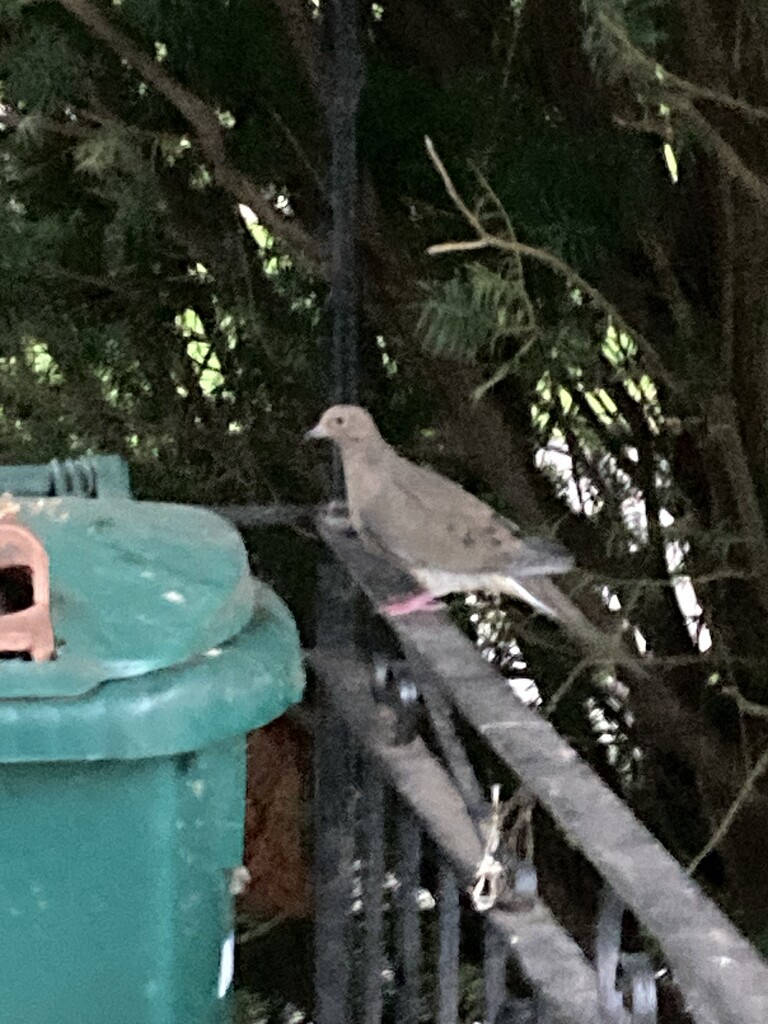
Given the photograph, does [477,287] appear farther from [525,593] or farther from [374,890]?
[374,890]

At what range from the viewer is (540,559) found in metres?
0.85

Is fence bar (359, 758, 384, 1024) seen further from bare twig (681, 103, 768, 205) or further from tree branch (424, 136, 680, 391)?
bare twig (681, 103, 768, 205)

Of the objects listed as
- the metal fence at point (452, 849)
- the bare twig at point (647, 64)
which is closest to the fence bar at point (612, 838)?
the metal fence at point (452, 849)

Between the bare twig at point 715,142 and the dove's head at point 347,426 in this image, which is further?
the dove's head at point 347,426

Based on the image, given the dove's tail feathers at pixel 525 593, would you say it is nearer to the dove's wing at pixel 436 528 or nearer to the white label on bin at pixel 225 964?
the dove's wing at pixel 436 528

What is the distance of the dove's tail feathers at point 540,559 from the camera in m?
0.83

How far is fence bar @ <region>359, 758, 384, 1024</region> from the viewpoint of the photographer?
84cm

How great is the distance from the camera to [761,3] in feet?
2.59

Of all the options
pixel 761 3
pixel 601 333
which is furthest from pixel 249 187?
pixel 761 3

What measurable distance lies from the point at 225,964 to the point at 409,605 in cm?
27

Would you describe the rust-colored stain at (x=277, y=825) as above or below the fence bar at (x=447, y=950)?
below

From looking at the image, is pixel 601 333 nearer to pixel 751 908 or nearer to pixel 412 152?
pixel 412 152

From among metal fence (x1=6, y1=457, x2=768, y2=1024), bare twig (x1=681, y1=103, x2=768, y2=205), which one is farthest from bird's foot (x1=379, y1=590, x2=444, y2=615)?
bare twig (x1=681, y1=103, x2=768, y2=205)

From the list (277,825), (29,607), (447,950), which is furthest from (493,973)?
(277,825)
